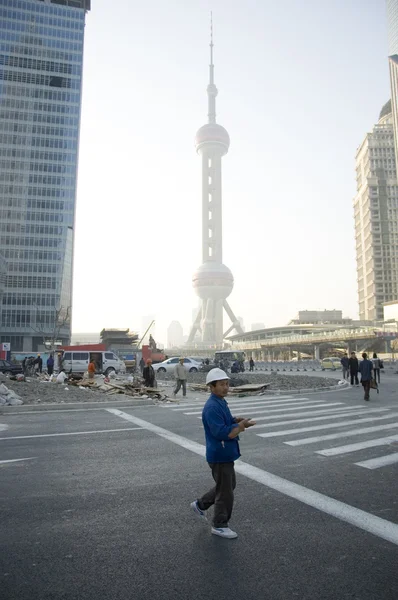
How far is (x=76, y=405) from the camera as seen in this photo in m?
14.4

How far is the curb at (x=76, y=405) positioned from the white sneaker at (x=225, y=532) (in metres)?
10.8

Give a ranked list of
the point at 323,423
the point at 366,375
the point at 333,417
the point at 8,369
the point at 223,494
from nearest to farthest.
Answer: the point at 223,494 → the point at 323,423 → the point at 333,417 → the point at 366,375 → the point at 8,369

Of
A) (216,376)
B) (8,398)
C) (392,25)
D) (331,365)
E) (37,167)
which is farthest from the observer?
(392,25)

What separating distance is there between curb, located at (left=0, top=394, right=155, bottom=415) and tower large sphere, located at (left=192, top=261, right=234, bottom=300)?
6415 inches

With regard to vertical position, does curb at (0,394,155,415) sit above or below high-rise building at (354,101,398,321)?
below

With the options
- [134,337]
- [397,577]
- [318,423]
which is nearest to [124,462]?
[397,577]

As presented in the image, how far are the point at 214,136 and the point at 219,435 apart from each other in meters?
201

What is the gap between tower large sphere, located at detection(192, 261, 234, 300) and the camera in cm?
17850

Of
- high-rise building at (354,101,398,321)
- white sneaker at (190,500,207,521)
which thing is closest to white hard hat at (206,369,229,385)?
white sneaker at (190,500,207,521)

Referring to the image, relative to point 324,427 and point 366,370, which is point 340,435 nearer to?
point 324,427

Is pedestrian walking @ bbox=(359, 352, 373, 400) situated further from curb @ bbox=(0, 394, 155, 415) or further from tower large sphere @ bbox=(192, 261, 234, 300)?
tower large sphere @ bbox=(192, 261, 234, 300)

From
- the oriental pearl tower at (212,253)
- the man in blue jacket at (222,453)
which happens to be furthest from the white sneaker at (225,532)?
the oriental pearl tower at (212,253)

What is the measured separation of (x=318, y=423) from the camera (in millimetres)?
10320

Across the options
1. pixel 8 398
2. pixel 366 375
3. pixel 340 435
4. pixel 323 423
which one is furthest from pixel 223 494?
pixel 366 375
